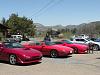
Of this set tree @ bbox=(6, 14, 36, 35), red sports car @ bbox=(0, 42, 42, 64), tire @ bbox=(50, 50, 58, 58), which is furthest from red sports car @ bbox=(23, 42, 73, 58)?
tree @ bbox=(6, 14, 36, 35)

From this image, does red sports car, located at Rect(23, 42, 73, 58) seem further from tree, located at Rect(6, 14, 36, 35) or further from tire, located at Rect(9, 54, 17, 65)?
tree, located at Rect(6, 14, 36, 35)

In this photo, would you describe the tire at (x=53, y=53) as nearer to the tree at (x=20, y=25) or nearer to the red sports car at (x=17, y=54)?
the red sports car at (x=17, y=54)

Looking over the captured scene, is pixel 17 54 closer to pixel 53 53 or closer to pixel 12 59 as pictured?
pixel 12 59

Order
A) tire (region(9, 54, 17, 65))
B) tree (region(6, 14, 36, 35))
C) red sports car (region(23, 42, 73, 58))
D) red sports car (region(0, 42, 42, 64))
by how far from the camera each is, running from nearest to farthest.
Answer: red sports car (region(0, 42, 42, 64)) → tire (region(9, 54, 17, 65)) → red sports car (region(23, 42, 73, 58)) → tree (region(6, 14, 36, 35))

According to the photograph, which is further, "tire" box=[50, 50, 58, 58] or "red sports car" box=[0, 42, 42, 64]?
"tire" box=[50, 50, 58, 58]

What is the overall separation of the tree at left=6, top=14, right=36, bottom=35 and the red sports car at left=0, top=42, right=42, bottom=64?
2080 inches

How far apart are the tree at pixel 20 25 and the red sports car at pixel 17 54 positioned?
52840mm

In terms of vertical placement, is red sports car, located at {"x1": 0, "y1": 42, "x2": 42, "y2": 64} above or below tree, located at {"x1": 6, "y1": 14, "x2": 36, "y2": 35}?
below

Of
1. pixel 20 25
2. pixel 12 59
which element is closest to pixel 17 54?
pixel 12 59

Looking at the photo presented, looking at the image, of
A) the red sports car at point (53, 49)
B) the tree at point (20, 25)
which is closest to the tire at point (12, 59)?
the red sports car at point (53, 49)

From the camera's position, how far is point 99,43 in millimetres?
23594

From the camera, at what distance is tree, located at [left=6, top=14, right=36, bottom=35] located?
66625mm

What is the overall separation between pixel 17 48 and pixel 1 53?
3.13 feet

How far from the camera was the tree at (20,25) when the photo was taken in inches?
2623
